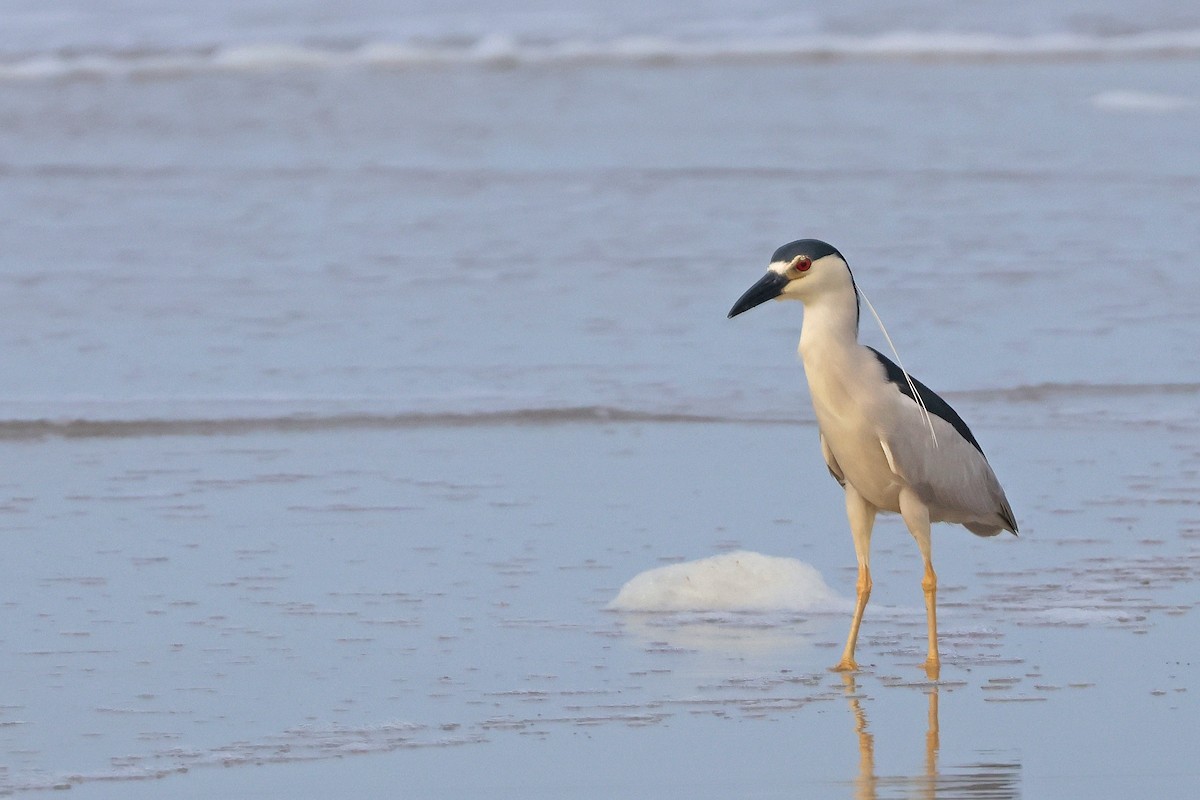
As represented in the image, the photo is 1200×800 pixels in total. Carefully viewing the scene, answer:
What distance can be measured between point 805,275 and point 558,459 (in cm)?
292

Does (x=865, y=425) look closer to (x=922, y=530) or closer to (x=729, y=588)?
(x=922, y=530)

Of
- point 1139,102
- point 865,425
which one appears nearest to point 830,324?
point 865,425

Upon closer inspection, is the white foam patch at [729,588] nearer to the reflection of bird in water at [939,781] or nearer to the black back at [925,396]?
the black back at [925,396]

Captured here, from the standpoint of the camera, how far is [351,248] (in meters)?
13.6

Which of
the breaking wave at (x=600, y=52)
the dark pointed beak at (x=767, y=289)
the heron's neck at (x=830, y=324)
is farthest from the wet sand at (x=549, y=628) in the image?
the breaking wave at (x=600, y=52)

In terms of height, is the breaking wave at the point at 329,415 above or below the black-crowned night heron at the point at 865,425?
below

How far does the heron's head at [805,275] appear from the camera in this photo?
18.7 feet

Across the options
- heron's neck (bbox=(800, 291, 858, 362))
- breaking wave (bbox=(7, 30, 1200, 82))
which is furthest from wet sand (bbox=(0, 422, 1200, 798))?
breaking wave (bbox=(7, 30, 1200, 82))

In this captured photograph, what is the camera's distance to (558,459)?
27.8 ft

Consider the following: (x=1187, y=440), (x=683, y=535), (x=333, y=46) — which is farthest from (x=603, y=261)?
(x=333, y=46)

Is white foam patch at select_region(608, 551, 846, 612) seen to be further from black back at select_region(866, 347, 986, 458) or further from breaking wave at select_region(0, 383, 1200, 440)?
breaking wave at select_region(0, 383, 1200, 440)

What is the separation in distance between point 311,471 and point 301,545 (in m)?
1.19

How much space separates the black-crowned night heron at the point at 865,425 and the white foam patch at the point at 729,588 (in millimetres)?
348

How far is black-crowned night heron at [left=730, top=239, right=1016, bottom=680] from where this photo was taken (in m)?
5.72
